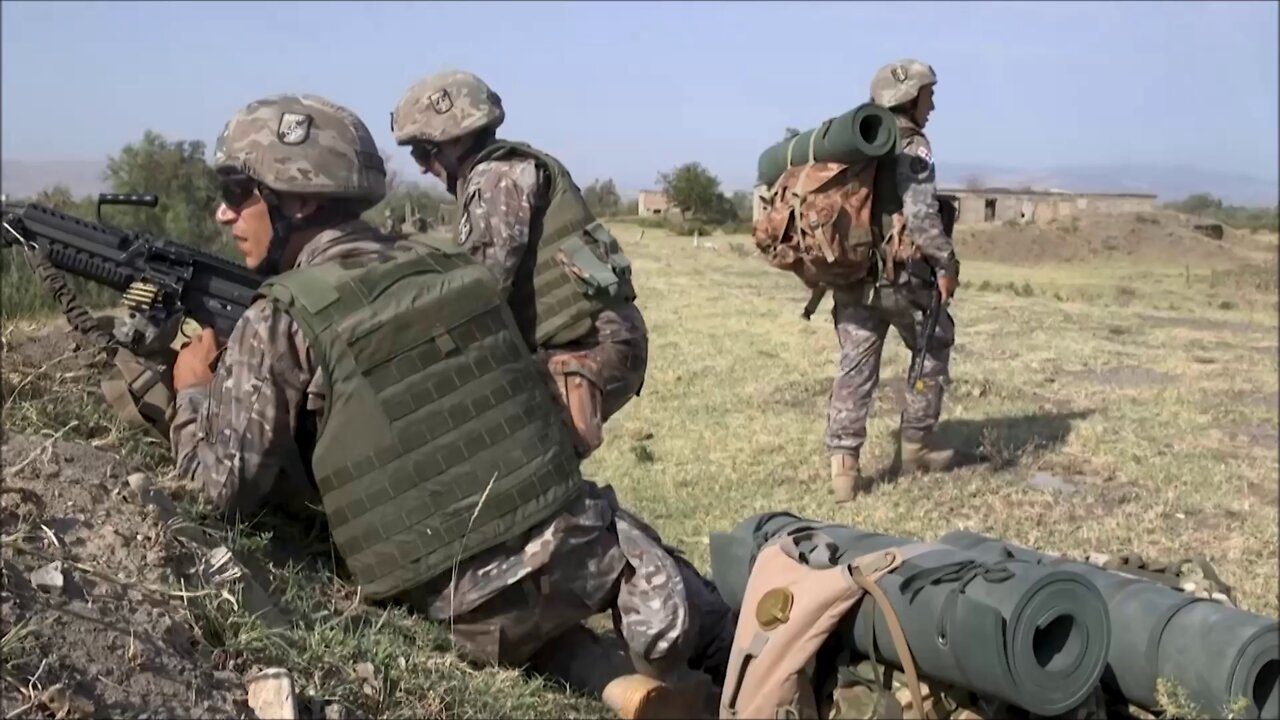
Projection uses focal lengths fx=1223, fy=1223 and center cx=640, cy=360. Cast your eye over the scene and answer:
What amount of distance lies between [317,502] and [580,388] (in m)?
1.10

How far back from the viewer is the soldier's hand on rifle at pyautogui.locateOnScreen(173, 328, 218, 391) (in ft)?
10.5

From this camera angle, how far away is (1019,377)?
998 cm

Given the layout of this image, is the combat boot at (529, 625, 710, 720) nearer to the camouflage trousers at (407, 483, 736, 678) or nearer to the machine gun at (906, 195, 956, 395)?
the camouflage trousers at (407, 483, 736, 678)

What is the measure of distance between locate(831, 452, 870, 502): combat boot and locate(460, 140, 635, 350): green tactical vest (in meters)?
2.60

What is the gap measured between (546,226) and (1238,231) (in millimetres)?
34678

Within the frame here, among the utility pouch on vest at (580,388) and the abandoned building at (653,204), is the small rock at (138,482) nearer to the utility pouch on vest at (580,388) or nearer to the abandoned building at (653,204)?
the utility pouch on vest at (580,388)

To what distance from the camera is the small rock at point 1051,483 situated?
22.1 feet

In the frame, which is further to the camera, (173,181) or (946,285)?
(173,181)

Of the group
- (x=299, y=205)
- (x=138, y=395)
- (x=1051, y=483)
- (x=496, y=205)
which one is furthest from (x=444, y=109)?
(x=1051, y=483)

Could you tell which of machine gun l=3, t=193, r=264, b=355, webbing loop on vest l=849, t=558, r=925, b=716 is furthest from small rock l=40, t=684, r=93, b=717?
webbing loop on vest l=849, t=558, r=925, b=716

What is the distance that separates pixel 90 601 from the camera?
7.75ft

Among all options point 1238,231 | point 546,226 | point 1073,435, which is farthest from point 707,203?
point 546,226

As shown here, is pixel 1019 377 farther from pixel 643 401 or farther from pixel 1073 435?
pixel 643 401

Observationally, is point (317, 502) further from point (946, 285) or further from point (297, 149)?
point (946, 285)
